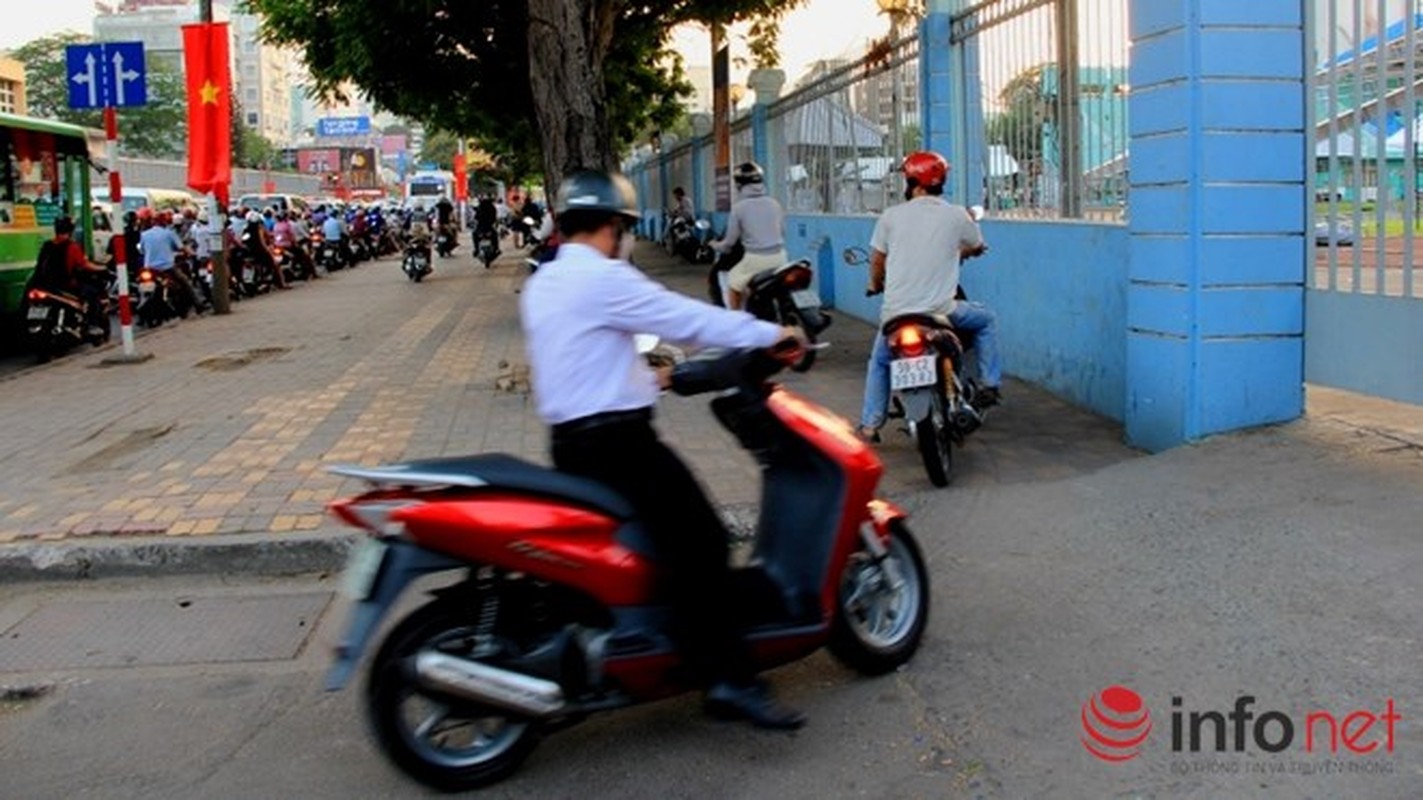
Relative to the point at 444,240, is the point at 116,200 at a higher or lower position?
lower

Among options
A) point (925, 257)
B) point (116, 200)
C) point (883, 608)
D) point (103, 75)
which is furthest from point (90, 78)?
point (883, 608)

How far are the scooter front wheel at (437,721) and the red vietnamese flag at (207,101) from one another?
12.8 m

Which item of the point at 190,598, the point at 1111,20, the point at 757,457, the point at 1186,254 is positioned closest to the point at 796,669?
the point at 757,457

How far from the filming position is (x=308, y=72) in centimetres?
1977

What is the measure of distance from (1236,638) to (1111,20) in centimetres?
435

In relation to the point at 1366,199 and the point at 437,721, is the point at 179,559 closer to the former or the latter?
the point at 437,721

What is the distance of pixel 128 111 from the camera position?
66.4 m

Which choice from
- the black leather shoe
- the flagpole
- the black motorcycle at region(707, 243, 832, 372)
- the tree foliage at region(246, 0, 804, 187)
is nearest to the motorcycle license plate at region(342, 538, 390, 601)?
the black leather shoe

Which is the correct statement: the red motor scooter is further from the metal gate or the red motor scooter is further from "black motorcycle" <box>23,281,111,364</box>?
"black motorcycle" <box>23,281,111,364</box>

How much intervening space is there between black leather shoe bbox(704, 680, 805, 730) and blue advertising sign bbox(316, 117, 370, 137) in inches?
3504

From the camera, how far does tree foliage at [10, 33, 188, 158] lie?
6762 cm

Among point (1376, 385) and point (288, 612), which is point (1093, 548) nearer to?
point (1376, 385)

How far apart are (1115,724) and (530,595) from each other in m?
1.67

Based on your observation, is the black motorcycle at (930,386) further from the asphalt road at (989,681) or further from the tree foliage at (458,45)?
the tree foliage at (458,45)
